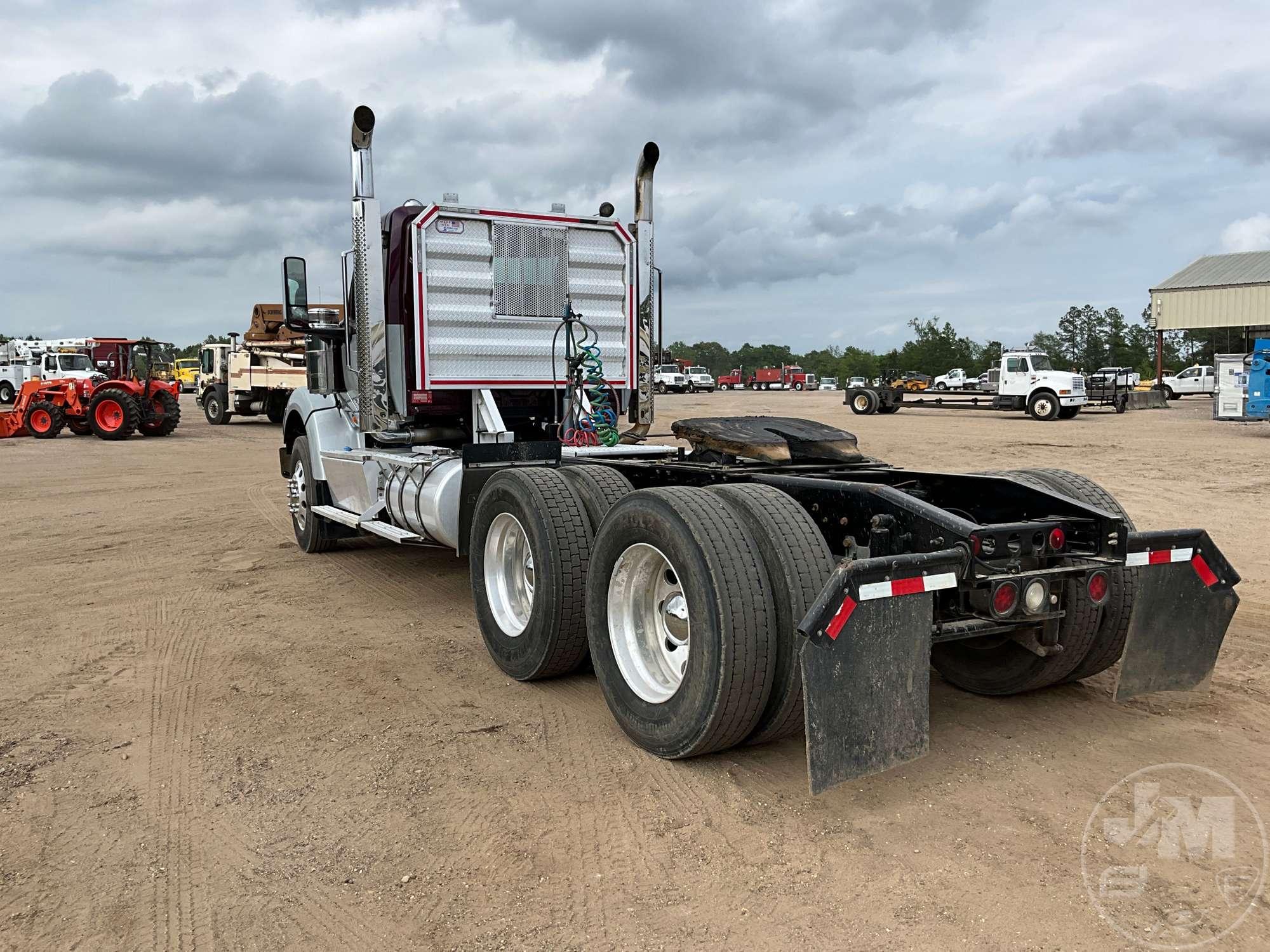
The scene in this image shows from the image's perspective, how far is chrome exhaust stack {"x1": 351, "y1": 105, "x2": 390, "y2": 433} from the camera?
23.2 ft

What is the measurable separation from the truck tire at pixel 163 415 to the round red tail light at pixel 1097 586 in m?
24.8

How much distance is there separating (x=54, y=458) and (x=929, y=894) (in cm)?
2082

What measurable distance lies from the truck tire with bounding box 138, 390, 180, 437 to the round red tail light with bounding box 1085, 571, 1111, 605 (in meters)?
→ 24.8

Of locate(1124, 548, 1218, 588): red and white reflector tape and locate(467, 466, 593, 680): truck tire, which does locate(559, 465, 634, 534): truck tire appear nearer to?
locate(467, 466, 593, 680): truck tire

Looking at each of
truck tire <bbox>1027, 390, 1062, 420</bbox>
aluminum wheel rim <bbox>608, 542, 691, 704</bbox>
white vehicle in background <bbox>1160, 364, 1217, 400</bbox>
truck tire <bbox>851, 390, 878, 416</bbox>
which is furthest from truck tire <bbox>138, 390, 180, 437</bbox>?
white vehicle in background <bbox>1160, 364, 1217, 400</bbox>

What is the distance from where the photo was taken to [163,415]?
25.0m

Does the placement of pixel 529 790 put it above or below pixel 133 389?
below

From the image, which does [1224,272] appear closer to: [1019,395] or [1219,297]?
[1219,297]

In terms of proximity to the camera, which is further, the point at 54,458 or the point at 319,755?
the point at 54,458

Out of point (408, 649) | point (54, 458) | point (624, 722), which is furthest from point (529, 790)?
point (54, 458)

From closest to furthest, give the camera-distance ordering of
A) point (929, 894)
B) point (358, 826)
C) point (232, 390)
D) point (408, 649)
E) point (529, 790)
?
1. point (929, 894)
2. point (358, 826)
3. point (529, 790)
4. point (408, 649)
5. point (232, 390)

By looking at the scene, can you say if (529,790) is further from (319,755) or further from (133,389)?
(133,389)

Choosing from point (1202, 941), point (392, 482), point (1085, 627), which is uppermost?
point (392, 482)

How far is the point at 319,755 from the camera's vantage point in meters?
4.15
